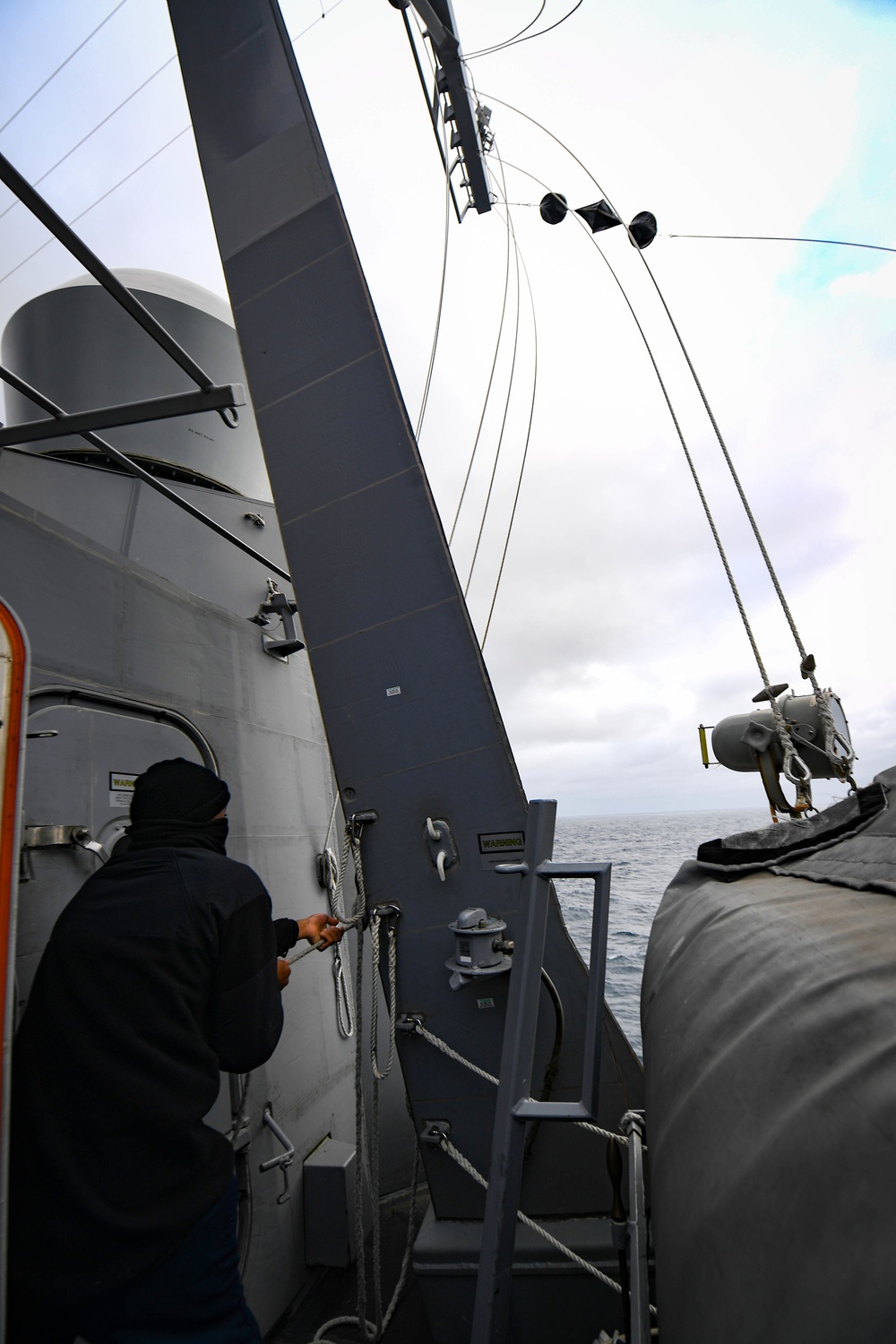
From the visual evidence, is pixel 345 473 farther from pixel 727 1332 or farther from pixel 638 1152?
pixel 727 1332

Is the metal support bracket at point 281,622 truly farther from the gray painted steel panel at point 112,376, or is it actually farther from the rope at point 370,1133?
the gray painted steel panel at point 112,376

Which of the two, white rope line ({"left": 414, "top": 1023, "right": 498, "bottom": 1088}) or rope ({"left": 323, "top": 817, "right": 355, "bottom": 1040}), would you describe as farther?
rope ({"left": 323, "top": 817, "right": 355, "bottom": 1040})

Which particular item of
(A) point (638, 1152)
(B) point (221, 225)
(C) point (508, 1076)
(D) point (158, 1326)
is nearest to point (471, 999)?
(C) point (508, 1076)

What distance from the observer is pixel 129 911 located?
4.82ft

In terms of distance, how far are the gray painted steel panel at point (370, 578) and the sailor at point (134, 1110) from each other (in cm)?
113

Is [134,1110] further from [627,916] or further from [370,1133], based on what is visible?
[627,916]

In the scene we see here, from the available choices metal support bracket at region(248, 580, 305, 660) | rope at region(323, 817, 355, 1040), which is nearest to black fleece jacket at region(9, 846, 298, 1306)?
rope at region(323, 817, 355, 1040)

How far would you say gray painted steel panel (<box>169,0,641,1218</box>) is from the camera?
2.48m

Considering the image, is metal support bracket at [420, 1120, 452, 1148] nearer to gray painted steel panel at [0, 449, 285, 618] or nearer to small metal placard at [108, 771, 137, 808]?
small metal placard at [108, 771, 137, 808]

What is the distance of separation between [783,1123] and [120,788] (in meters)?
2.24

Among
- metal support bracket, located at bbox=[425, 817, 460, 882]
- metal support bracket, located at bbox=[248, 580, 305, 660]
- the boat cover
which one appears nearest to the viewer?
the boat cover

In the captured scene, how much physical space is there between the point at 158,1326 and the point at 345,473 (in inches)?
109

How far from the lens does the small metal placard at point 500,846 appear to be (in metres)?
2.53

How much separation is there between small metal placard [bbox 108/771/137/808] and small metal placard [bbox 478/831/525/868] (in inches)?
52.0
